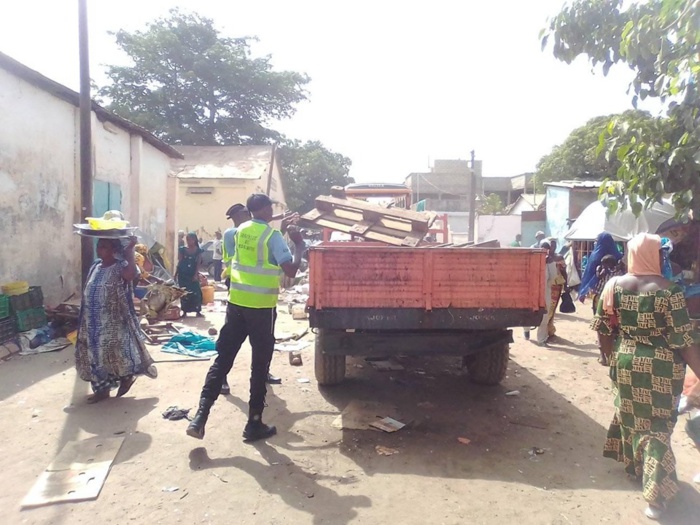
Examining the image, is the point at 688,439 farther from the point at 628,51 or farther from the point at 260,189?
the point at 260,189

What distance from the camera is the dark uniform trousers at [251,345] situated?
13.2 feet

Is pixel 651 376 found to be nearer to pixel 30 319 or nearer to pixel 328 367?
pixel 328 367

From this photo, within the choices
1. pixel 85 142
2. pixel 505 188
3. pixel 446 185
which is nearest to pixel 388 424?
pixel 85 142

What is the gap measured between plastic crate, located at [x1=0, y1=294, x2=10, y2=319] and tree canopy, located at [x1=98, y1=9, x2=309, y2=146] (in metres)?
26.2

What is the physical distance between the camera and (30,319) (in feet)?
24.8

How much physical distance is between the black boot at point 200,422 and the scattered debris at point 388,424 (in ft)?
4.44

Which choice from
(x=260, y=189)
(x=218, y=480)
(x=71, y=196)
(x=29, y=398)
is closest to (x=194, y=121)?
(x=260, y=189)

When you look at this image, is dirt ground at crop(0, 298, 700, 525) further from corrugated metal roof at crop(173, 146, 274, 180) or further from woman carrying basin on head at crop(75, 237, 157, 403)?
corrugated metal roof at crop(173, 146, 274, 180)

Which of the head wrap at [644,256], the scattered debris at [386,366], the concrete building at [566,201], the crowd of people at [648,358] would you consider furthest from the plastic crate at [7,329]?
the concrete building at [566,201]

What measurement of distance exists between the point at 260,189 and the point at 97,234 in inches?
770

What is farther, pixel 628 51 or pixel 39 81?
pixel 39 81

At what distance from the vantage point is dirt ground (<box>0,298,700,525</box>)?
3.14 meters

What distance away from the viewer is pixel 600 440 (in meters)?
4.32

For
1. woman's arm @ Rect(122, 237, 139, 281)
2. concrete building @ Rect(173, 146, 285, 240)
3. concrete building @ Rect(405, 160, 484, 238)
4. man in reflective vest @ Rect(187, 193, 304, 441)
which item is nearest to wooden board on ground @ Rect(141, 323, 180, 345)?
woman's arm @ Rect(122, 237, 139, 281)
